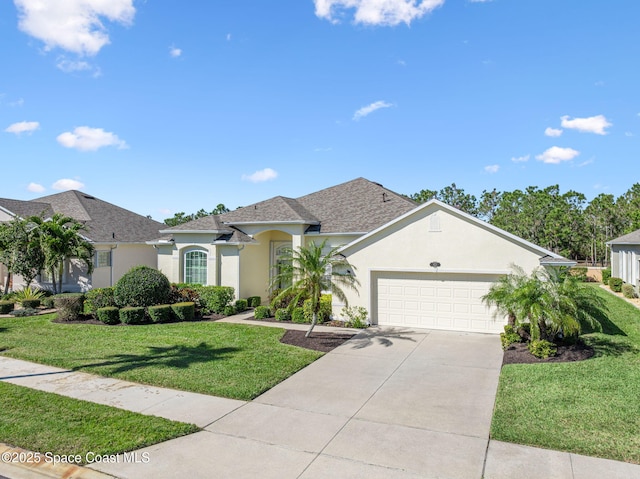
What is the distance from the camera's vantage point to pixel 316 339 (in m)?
13.3

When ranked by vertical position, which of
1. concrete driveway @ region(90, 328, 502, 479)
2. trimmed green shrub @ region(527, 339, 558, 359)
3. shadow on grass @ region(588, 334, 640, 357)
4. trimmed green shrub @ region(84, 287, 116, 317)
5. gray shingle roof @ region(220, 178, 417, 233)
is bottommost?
concrete driveway @ region(90, 328, 502, 479)

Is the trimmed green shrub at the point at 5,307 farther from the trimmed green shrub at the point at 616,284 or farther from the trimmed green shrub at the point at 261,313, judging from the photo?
the trimmed green shrub at the point at 616,284

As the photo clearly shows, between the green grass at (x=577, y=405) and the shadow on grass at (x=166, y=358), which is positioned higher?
the shadow on grass at (x=166, y=358)

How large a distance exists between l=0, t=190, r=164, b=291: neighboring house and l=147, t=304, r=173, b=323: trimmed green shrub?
7.59 meters

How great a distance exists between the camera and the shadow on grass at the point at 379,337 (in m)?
12.8

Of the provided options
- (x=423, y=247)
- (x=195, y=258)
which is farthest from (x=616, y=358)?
(x=195, y=258)

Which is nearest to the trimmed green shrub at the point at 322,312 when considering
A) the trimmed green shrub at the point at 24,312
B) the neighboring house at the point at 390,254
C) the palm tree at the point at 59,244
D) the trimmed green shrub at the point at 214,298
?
the neighboring house at the point at 390,254

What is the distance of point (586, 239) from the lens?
49.9 meters

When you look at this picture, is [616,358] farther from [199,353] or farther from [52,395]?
[52,395]

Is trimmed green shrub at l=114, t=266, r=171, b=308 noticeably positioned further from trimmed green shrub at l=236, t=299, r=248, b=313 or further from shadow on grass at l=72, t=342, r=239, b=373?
shadow on grass at l=72, t=342, r=239, b=373

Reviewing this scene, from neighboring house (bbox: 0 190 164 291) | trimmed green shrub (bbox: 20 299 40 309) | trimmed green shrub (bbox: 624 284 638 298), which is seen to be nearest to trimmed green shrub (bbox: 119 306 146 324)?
trimmed green shrub (bbox: 20 299 40 309)

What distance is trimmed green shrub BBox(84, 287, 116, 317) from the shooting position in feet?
55.3

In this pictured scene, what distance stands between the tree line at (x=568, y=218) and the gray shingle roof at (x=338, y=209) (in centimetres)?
2811

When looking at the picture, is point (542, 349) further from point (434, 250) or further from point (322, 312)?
point (322, 312)
